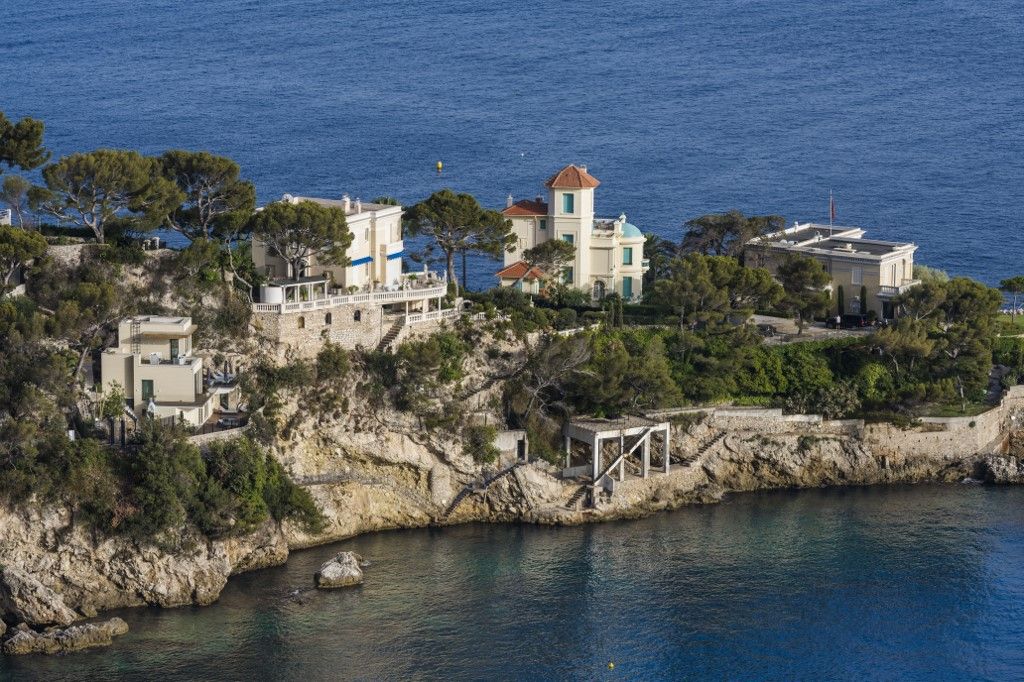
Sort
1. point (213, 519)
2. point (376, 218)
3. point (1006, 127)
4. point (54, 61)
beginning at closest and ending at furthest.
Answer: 1. point (213, 519)
2. point (376, 218)
3. point (1006, 127)
4. point (54, 61)

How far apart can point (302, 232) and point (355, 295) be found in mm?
3518

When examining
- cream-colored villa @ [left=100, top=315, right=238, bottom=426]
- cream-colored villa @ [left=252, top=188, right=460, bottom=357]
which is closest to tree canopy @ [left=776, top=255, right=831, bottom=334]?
cream-colored villa @ [left=252, top=188, right=460, bottom=357]

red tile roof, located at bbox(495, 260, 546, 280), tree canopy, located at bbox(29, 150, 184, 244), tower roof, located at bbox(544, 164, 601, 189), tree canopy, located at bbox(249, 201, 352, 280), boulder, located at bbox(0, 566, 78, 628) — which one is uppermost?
tower roof, located at bbox(544, 164, 601, 189)

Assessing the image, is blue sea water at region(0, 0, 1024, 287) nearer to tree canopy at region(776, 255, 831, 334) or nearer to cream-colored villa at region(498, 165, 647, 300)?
cream-colored villa at region(498, 165, 647, 300)

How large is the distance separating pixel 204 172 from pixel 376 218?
8197 millimetres

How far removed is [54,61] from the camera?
549ft

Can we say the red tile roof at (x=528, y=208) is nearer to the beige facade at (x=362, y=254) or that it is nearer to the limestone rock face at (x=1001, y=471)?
the beige facade at (x=362, y=254)

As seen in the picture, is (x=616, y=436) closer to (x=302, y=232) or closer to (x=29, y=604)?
(x=302, y=232)

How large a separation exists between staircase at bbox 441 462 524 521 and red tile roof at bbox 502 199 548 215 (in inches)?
706

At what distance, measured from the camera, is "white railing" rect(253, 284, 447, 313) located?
81000 millimetres

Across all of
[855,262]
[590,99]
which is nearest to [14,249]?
[855,262]

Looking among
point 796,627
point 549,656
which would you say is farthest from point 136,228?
point 796,627

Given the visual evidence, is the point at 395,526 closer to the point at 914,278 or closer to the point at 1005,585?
the point at 1005,585

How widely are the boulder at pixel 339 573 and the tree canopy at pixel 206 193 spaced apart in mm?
17582
